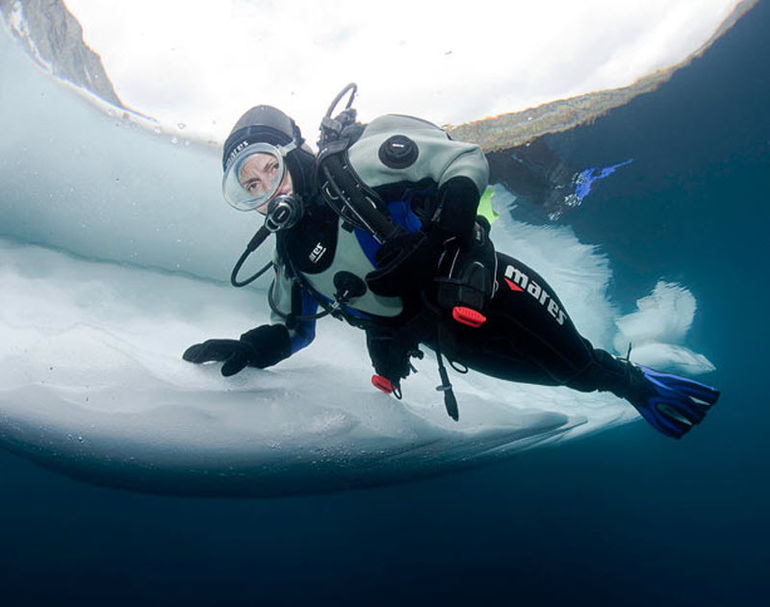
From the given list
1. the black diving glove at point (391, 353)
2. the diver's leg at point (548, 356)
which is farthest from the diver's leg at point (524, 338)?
the black diving glove at point (391, 353)

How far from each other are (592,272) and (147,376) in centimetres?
1074

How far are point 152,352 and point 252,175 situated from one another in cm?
163

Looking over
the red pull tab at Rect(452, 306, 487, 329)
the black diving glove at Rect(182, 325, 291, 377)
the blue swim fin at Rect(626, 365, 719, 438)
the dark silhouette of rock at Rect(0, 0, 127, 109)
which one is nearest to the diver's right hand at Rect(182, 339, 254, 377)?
the black diving glove at Rect(182, 325, 291, 377)

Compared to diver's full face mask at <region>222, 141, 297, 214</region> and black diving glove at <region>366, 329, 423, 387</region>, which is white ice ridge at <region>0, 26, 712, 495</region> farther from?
diver's full face mask at <region>222, 141, 297, 214</region>

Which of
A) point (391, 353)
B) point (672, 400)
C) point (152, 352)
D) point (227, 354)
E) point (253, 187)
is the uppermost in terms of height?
point (253, 187)

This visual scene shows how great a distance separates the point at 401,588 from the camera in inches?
971

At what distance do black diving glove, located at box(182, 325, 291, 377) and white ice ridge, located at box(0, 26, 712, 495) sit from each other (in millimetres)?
145

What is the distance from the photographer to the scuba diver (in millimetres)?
1957

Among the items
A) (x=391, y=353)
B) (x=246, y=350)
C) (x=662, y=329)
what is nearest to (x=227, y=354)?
(x=246, y=350)

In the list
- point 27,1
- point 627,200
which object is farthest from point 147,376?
point 627,200

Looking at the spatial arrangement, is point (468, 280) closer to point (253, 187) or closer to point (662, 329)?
point (253, 187)

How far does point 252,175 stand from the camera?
227 cm

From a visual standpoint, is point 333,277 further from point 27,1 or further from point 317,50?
point 27,1

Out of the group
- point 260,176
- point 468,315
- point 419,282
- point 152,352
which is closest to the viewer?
point 468,315
